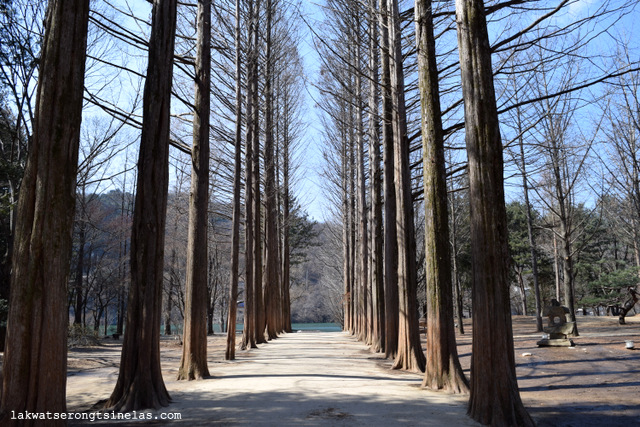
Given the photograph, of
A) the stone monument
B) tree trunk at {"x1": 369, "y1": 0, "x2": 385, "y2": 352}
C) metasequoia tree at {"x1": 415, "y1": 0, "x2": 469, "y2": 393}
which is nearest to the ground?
metasequoia tree at {"x1": 415, "y1": 0, "x2": 469, "y2": 393}

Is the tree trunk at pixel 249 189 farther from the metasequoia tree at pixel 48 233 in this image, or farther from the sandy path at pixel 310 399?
the metasequoia tree at pixel 48 233

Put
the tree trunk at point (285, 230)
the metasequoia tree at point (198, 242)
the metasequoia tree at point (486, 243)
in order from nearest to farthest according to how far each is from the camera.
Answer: the metasequoia tree at point (486, 243) < the metasequoia tree at point (198, 242) < the tree trunk at point (285, 230)

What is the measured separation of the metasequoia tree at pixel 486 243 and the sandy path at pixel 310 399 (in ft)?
1.48

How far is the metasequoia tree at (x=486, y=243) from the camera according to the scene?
4.73 m

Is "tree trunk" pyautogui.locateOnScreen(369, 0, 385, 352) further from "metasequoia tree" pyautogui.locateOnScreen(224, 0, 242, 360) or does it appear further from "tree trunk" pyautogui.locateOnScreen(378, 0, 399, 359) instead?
"metasequoia tree" pyautogui.locateOnScreen(224, 0, 242, 360)

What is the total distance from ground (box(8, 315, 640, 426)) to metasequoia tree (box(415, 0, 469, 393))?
15.7 inches

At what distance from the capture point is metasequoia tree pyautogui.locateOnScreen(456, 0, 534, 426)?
473 cm

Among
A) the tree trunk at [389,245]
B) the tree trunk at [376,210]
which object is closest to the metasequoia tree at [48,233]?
the tree trunk at [389,245]

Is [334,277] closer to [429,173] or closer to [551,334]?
[551,334]

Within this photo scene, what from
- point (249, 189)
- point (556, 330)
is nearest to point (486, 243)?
point (556, 330)

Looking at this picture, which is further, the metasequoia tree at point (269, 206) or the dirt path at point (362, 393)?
the metasequoia tree at point (269, 206)

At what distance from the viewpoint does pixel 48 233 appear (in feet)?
12.5

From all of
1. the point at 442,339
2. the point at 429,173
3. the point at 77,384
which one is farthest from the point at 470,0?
the point at 77,384

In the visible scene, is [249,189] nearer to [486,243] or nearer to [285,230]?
[486,243]
